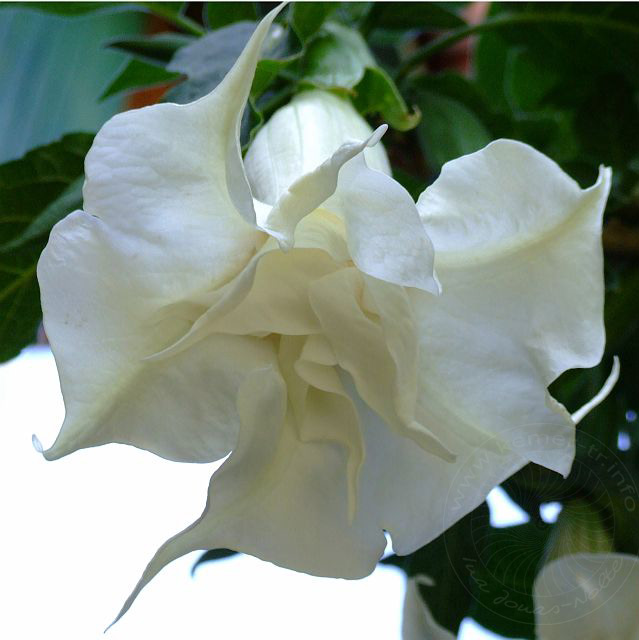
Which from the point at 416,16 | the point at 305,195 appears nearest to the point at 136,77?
the point at 416,16

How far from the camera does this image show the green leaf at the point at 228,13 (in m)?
0.72

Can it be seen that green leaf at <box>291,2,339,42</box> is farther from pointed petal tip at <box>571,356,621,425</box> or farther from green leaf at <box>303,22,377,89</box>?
pointed petal tip at <box>571,356,621,425</box>

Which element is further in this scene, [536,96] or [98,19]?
[98,19]

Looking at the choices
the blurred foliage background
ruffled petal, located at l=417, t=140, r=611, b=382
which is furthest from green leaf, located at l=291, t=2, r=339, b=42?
ruffled petal, located at l=417, t=140, r=611, b=382

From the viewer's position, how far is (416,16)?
782 mm

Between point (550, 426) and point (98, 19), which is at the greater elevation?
point (550, 426)

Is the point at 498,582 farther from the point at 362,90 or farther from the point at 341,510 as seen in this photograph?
the point at 362,90

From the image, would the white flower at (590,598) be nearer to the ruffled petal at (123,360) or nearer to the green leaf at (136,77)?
the ruffled petal at (123,360)

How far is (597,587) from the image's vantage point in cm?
53

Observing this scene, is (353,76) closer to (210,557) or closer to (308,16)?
(308,16)

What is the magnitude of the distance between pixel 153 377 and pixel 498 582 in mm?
308

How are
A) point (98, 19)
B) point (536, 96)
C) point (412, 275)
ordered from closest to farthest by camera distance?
point (412, 275)
point (536, 96)
point (98, 19)

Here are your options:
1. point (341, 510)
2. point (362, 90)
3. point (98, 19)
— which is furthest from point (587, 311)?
point (98, 19)

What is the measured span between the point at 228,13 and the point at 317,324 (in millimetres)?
383
